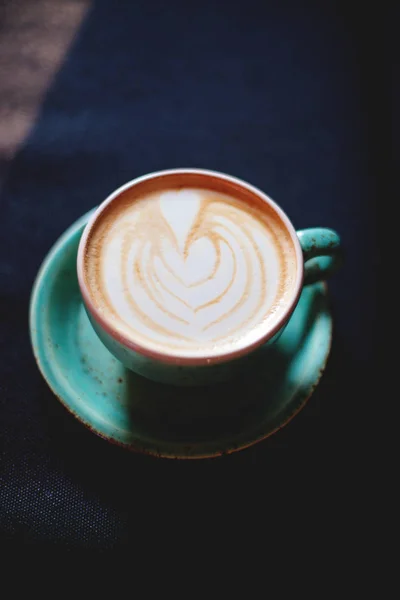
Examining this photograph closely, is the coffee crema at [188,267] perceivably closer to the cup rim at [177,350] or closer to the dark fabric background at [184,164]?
the cup rim at [177,350]

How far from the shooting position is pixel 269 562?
21.1 inches

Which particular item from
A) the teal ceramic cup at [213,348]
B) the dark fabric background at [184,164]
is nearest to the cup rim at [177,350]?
the teal ceramic cup at [213,348]

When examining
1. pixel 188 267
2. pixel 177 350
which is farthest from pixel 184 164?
pixel 177 350

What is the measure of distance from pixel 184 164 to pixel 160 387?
40 centimetres

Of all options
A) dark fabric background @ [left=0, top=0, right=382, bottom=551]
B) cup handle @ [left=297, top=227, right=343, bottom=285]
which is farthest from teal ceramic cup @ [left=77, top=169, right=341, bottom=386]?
dark fabric background @ [left=0, top=0, right=382, bottom=551]

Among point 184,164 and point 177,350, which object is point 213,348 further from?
point 184,164

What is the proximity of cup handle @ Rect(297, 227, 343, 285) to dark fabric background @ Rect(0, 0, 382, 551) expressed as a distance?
122 mm

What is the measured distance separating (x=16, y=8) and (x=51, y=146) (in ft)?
1.11

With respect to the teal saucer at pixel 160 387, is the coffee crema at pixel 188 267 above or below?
above

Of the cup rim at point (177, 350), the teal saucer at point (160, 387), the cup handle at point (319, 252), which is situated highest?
the cup handle at point (319, 252)

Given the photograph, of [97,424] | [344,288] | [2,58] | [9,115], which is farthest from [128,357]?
[2,58]

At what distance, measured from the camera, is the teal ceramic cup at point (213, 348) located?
1.59ft

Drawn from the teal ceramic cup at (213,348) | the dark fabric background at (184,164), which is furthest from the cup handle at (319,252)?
the dark fabric background at (184,164)

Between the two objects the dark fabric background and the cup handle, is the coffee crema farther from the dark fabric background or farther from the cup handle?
the dark fabric background
